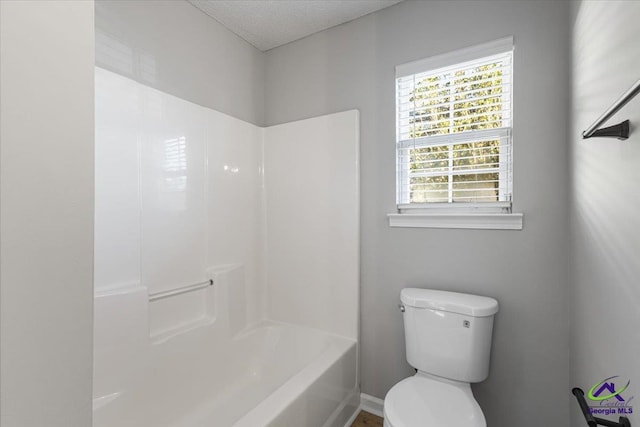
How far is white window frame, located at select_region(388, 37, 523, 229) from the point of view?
167 centimetres

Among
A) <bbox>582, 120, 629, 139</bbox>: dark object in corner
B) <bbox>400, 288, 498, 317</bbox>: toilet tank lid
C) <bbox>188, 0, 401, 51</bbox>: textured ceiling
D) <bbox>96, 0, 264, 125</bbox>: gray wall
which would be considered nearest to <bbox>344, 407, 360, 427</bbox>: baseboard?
<bbox>400, 288, 498, 317</bbox>: toilet tank lid

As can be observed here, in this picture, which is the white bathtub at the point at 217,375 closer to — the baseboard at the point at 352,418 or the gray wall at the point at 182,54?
the baseboard at the point at 352,418

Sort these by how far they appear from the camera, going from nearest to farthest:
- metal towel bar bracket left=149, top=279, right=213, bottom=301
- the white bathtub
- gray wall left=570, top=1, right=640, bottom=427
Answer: gray wall left=570, top=1, right=640, bottom=427
the white bathtub
metal towel bar bracket left=149, top=279, right=213, bottom=301

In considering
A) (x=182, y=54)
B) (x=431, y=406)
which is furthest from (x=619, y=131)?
(x=182, y=54)

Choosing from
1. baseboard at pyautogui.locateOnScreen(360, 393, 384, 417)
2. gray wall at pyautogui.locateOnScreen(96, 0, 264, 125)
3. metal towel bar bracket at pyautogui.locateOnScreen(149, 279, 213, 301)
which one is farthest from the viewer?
baseboard at pyautogui.locateOnScreen(360, 393, 384, 417)

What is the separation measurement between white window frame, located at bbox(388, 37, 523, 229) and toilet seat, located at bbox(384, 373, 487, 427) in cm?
83

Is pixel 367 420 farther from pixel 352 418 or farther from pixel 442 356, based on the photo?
pixel 442 356

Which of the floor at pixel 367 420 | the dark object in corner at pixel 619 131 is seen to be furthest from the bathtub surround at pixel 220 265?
the dark object in corner at pixel 619 131

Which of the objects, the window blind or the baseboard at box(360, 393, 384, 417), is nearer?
the window blind

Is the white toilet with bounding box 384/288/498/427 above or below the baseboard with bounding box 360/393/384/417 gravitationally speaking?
above

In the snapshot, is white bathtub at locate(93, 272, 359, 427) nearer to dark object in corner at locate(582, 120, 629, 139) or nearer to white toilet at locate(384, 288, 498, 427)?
white toilet at locate(384, 288, 498, 427)

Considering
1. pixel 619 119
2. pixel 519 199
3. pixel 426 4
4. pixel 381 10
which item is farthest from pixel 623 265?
pixel 381 10

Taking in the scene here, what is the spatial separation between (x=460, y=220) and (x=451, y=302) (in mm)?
457

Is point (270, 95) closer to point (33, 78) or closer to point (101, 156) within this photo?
point (101, 156)
